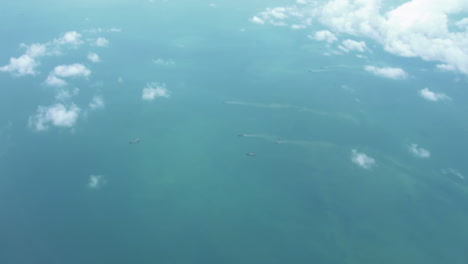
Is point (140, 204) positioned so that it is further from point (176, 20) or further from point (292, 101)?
point (176, 20)

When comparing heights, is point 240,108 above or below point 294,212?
above

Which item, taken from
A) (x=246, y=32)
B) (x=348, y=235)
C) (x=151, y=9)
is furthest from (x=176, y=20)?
(x=348, y=235)

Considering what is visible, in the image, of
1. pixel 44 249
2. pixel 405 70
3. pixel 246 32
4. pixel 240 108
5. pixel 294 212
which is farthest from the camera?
pixel 246 32

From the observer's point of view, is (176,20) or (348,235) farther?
(176,20)

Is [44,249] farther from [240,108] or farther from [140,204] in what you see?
[240,108]

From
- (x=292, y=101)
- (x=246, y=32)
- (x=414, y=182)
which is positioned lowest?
(x=414, y=182)

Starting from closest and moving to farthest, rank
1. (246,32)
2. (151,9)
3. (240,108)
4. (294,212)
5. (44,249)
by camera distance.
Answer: (44,249)
(294,212)
(240,108)
(246,32)
(151,9)
